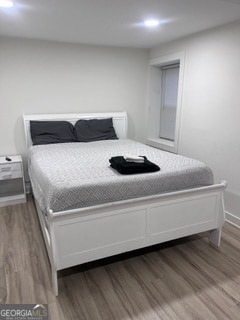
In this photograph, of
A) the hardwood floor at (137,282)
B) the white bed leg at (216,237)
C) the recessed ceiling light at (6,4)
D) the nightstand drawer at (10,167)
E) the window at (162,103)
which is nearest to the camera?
the hardwood floor at (137,282)

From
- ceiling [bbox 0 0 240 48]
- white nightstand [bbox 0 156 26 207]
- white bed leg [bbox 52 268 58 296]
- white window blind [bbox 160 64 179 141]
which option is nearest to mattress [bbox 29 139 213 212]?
white bed leg [bbox 52 268 58 296]

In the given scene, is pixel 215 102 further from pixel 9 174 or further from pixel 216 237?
pixel 9 174

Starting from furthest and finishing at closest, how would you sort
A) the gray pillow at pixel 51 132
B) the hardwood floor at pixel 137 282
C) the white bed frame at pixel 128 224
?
the gray pillow at pixel 51 132 < the white bed frame at pixel 128 224 < the hardwood floor at pixel 137 282

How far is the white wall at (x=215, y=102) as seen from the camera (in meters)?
2.72

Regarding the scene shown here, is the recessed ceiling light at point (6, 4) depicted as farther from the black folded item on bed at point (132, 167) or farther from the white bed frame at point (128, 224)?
the white bed frame at point (128, 224)

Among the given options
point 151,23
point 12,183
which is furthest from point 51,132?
point 151,23

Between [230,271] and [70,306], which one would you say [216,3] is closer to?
[230,271]

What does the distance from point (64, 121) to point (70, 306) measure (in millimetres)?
2573

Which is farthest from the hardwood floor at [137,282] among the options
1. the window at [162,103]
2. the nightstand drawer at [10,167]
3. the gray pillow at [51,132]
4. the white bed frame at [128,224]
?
the window at [162,103]

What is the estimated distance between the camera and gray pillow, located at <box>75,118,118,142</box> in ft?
12.1

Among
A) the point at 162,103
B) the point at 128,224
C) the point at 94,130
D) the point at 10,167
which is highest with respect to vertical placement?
the point at 162,103

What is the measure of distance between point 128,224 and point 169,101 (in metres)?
2.85

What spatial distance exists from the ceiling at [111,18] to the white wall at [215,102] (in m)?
0.21

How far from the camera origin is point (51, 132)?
3.49 m
